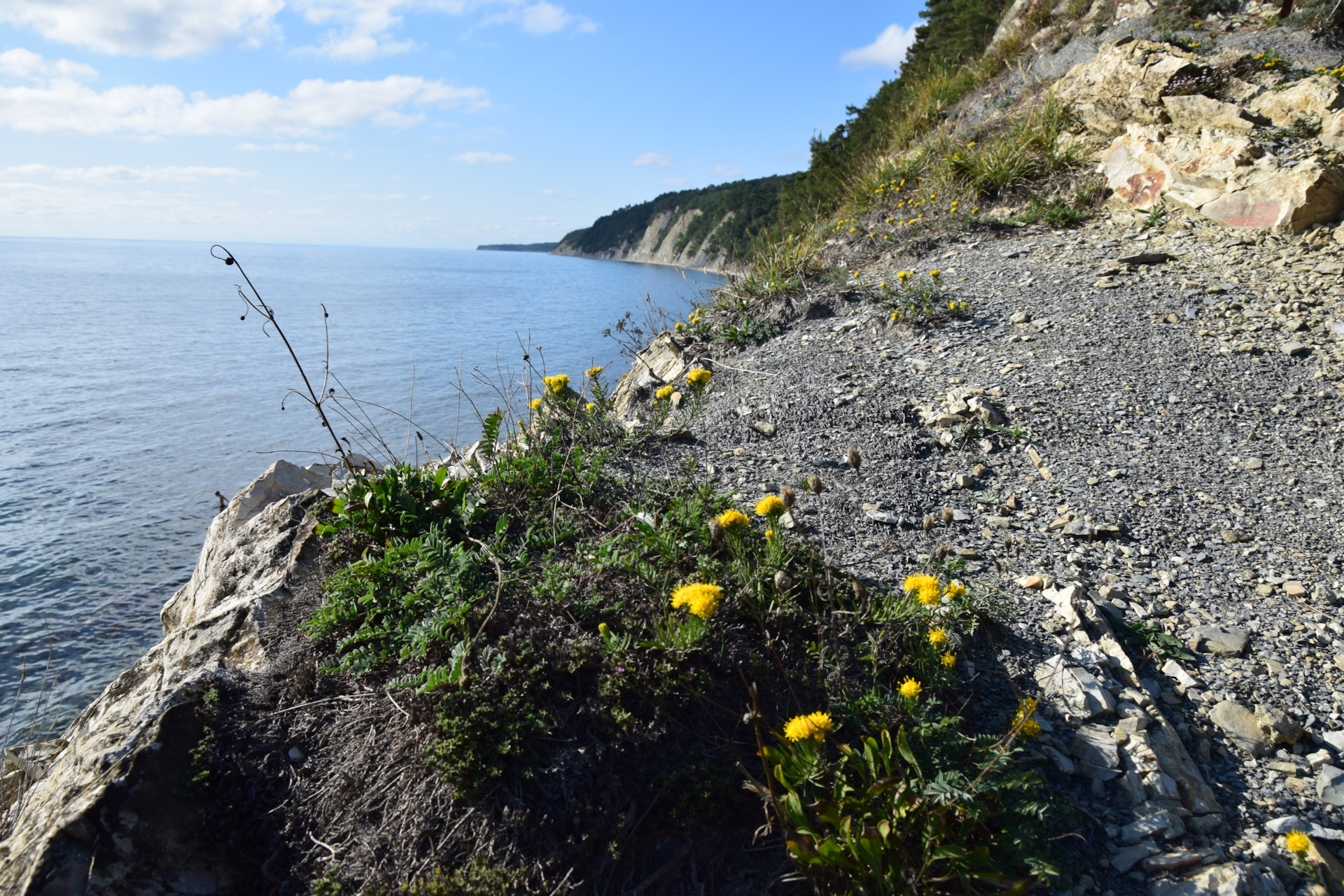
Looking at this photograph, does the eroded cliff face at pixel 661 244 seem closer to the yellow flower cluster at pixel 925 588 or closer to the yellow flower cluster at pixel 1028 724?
the yellow flower cluster at pixel 925 588

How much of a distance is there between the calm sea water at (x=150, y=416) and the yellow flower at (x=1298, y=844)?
368cm

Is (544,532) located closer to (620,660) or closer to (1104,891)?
(620,660)

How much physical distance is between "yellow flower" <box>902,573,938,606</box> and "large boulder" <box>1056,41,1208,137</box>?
24.6 feet

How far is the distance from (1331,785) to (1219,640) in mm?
643

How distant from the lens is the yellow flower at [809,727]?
1924mm

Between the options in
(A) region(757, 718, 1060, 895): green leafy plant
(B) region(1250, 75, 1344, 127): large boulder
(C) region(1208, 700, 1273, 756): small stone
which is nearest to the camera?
(A) region(757, 718, 1060, 895): green leafy plant

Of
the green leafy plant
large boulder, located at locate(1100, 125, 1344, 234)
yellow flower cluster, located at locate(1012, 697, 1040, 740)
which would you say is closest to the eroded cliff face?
large boulder, located at locate(1100, 125, 1344, 234)

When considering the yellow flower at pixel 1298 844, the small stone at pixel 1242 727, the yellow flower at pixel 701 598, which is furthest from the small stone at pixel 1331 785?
the yellow flower at pixel 701 598

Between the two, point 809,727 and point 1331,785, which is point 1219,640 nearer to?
point 1331,785

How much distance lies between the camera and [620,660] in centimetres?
234

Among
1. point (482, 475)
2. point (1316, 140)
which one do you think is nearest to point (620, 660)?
point (482, 475)

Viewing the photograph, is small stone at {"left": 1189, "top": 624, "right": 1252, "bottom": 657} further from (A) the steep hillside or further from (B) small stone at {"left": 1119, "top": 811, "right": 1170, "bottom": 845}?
(A) the steep hillside

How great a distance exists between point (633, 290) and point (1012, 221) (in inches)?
516

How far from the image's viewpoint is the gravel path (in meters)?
2.31
